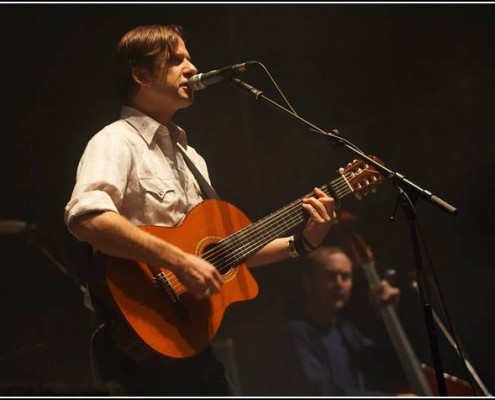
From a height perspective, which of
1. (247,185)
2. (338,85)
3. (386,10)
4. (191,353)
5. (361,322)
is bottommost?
(361,322)

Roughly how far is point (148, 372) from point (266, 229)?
65 cm

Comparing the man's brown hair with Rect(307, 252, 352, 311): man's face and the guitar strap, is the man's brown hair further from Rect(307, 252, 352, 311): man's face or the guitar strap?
Rect(307, 252, 352, 311): man's face

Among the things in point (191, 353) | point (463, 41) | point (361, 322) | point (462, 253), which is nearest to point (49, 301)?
point (191, 353)

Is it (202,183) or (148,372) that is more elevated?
(202,183)

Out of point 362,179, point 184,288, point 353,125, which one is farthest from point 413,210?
point 353,125

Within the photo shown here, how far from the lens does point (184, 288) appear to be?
194 centimetres

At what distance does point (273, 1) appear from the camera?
3805mm

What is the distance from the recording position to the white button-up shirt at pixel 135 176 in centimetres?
192

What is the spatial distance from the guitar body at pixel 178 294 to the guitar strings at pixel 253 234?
0.9 inches

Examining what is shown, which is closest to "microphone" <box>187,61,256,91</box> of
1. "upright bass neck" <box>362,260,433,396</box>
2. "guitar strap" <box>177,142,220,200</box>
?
"guitar strap" <box>177,142,220,200</box>

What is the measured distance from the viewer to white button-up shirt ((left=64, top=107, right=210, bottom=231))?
6.30 ft

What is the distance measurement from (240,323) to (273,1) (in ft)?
6.41

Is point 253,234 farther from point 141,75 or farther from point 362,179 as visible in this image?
point 141,75

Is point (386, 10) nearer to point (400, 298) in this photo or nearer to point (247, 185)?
point (247, 185)
